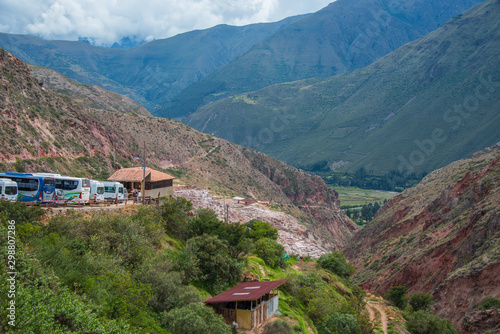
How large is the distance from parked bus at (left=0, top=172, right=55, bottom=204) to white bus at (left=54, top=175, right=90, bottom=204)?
2.05 ft

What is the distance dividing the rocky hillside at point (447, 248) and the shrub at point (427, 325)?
164cm

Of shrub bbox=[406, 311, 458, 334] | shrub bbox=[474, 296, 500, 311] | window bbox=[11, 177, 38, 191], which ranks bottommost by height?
shrub bbox=[406, 311, 458, 334]

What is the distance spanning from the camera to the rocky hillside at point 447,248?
36062mm

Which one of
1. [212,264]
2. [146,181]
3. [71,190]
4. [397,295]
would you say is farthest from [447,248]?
[71,190]

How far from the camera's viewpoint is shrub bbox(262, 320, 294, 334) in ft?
71.5

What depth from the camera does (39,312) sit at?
43.2 feet

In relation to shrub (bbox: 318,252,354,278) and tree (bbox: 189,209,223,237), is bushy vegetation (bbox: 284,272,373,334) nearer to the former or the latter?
tree (bbox: 189,209,223,237)

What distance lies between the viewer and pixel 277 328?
2198 cm

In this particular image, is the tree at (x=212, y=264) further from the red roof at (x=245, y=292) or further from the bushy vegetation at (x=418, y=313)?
the bushy vegetation at (x=418, y=313)

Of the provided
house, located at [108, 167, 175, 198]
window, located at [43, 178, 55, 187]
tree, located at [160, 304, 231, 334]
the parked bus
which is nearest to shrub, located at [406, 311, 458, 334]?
tree, located at [160, 304, 231, 334]

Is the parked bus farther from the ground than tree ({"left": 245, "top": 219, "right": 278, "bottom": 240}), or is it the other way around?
the parked bus

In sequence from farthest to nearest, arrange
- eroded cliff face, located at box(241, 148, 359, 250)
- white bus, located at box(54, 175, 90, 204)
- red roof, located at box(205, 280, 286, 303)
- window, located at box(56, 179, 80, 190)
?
1. eroded cliff face, located at box(241, 148, 359, 250)
2. window, located at box(56, 179, 80, 190)
3. white bus, located at box(54, 175, 90, 204)
4. red roof, located at box(205, 280, 286, 303)

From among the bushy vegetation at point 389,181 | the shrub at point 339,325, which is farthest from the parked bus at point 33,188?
the bushy vegetation at point 389,181

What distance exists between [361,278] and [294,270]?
19148mm
